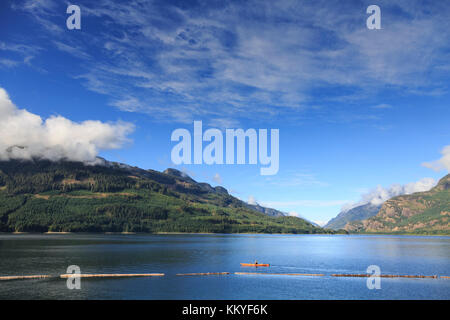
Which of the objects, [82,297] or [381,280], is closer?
[82,297]

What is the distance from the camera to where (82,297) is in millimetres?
72375

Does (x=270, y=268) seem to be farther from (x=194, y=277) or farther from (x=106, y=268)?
(x=106, y=268)

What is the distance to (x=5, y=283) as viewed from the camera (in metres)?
84.4

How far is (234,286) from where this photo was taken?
86.6 m
